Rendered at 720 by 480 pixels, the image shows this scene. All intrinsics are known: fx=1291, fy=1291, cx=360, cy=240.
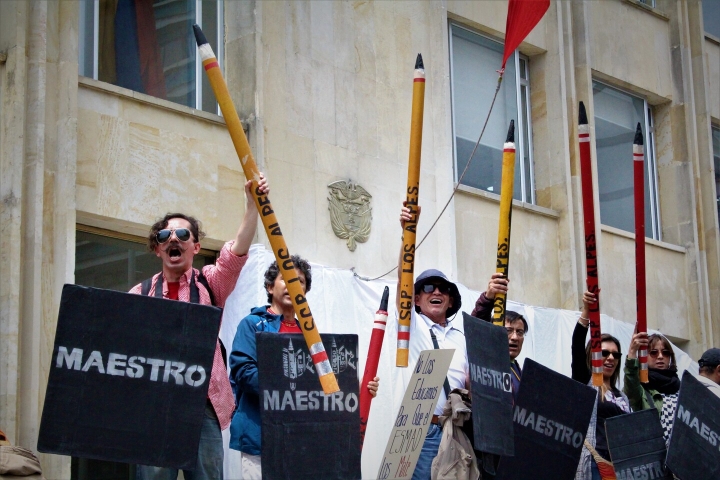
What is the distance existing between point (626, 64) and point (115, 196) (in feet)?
26.7

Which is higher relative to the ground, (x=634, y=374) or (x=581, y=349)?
(x=581, y=349)

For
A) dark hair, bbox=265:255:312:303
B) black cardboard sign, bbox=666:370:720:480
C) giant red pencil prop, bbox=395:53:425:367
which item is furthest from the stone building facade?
black cardboard sign, bbox=666:370:720:480

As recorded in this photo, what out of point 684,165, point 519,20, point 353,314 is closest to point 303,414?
point 519,20

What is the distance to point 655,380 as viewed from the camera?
9.20 metres

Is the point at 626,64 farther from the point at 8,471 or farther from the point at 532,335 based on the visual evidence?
the point at 8,471

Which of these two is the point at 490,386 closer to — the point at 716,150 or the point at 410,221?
the point at 410,221

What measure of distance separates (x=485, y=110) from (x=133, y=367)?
879 centimetres

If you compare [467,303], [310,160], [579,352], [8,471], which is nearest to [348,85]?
[310,160]

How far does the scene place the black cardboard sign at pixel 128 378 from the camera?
18.3 feet

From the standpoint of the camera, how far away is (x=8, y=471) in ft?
20.5

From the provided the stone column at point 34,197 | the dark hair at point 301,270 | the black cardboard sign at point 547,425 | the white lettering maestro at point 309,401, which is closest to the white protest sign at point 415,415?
the white lettering maestro at point 309,401

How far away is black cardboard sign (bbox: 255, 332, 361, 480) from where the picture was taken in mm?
6273

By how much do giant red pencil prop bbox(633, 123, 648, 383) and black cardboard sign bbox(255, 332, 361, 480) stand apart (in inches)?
97.3

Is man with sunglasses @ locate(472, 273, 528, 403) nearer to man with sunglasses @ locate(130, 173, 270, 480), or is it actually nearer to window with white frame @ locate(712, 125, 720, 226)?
man with sunglasses @ locate(130, 173, 270, 480)
